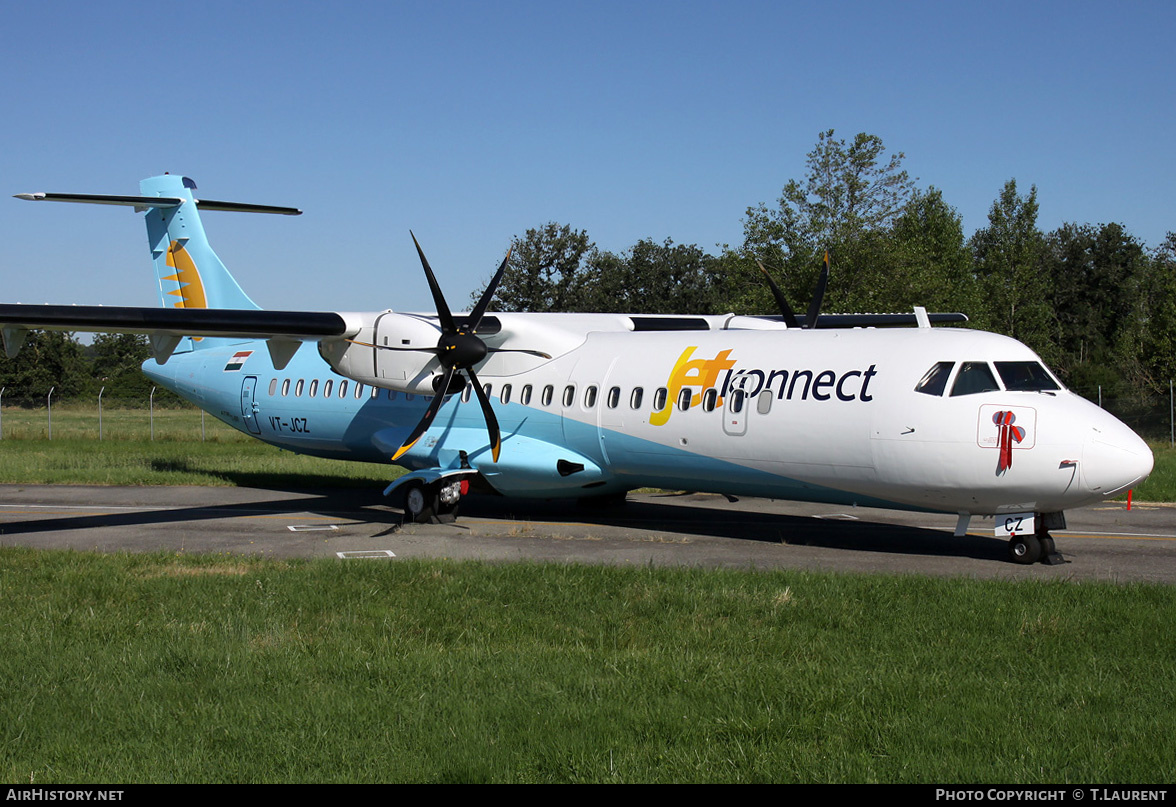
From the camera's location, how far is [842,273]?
3541cm

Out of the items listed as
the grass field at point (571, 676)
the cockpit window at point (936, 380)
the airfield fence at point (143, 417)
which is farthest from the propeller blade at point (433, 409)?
the airfield fence at point (143, 417)

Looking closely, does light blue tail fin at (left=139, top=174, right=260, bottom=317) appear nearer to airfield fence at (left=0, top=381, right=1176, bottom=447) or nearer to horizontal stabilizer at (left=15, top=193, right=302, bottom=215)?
horizontal stabilizer at (left=15, top=193, right=302, bottom=215)

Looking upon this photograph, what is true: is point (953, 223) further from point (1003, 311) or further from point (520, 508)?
point (520, 508)

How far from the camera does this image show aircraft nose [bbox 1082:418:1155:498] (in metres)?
11.6

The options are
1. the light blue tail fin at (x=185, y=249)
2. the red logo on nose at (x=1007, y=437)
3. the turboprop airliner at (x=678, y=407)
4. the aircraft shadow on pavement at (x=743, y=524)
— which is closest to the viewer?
the red logo on nose at (x=1007, y=437)

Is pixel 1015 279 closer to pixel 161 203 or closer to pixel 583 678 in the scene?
pixel 161 203

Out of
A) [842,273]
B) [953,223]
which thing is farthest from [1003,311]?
[842,273]

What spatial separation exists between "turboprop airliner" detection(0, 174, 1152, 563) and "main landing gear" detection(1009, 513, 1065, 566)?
0.02m

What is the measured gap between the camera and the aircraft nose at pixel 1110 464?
459 inches

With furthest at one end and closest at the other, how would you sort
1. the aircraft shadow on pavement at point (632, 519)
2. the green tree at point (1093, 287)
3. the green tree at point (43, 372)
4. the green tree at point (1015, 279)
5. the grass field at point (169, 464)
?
1. the green tree at point (1093, 287)
2. the green tree at point (43, 372)
3. the green tree at point (1015, 279)
4. the grass field at point (169, 464)
5. the aircraft shadow on pavement at point (632, 519)

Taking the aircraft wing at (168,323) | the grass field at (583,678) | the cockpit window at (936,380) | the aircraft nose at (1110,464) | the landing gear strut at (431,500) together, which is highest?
the aircraft wing at (168,323)

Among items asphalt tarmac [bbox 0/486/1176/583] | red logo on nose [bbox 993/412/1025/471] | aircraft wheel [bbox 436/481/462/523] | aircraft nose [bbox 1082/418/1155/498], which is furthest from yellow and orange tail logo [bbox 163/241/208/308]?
aircraft nose [bbox 1082/418/1155/498]

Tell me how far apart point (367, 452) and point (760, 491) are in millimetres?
8478

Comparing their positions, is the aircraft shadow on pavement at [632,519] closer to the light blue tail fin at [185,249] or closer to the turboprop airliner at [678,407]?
the turboprop airliner at [678,407]
